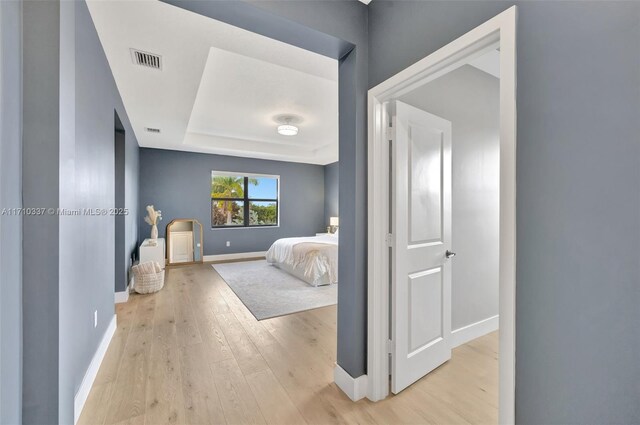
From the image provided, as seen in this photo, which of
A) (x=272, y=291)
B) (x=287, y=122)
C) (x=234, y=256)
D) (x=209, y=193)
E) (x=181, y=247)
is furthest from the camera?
(x=234, y=256)

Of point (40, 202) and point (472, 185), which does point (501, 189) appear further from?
point (40, 202)

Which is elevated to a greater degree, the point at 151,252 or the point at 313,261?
the point at 151,252

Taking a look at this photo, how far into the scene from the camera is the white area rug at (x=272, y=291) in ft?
11.3

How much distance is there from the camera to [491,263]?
8.95 ft

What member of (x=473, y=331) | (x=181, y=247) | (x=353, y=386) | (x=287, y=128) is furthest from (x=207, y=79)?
(x=181, y=247)

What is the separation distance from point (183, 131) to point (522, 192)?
479 cm

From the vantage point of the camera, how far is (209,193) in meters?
6.43

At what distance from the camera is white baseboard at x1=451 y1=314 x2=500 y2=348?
248 centimetres

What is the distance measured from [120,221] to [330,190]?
500 centimetres

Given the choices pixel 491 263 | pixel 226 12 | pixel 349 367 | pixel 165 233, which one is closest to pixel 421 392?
pixel 349 367

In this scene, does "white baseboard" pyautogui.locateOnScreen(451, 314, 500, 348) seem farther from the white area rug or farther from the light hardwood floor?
the white area rug

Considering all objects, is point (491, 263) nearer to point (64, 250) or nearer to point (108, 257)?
point (64, 250)

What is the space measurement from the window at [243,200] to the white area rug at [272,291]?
1.55 m

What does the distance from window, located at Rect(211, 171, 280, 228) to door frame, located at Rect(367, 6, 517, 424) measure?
5556mm
